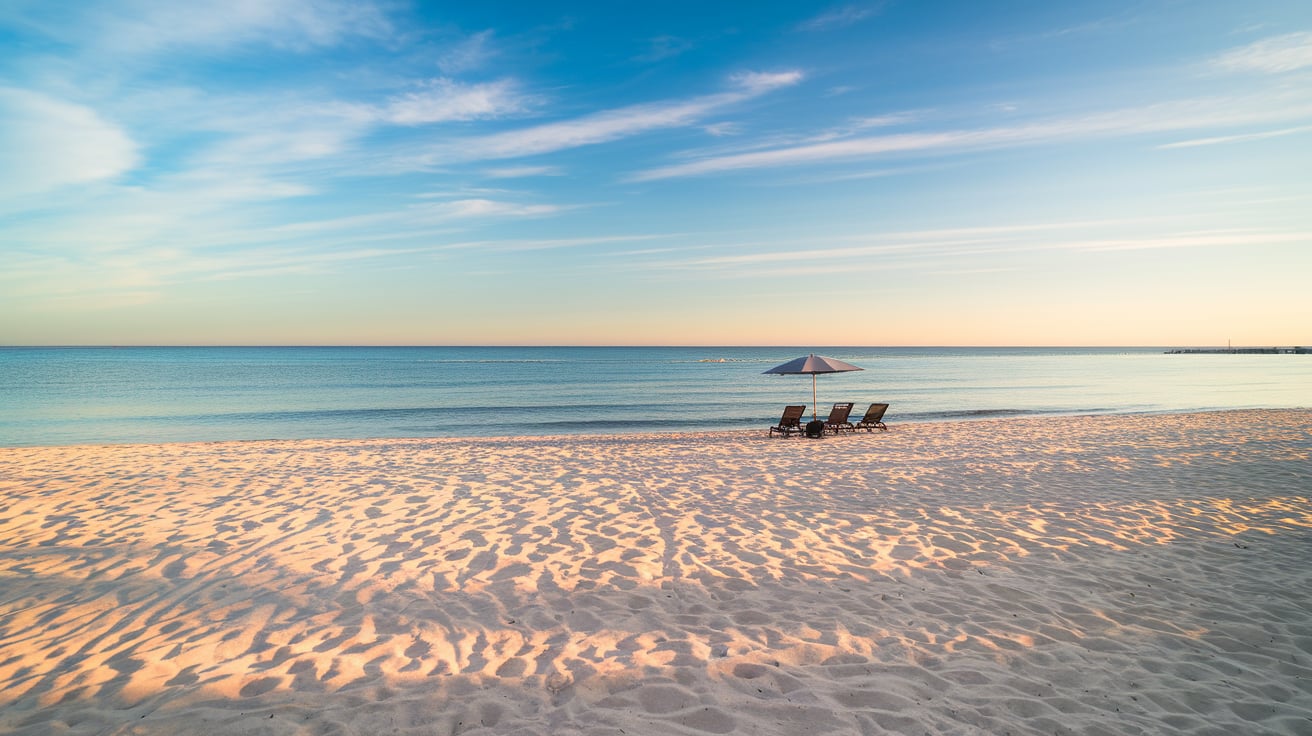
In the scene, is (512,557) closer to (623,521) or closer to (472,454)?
(623,521)

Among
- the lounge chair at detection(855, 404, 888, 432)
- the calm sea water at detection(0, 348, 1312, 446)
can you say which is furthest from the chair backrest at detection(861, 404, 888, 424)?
the calm sea water at detection(0, 348, 1312, 446)

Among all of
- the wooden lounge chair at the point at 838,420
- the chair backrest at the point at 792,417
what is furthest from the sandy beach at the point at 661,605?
the wooden lounge chair at the point at 838,420

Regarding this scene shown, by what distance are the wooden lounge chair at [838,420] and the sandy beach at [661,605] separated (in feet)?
22.8

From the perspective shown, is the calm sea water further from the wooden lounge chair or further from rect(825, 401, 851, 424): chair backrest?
rect(825, 401, 851, 424): chair backrest

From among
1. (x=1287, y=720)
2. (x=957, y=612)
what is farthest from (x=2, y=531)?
(x=1287, y=720)

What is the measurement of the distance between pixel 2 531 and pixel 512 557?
637 centimetres

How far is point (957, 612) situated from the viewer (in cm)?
516

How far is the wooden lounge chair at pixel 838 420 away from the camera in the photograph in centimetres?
1781

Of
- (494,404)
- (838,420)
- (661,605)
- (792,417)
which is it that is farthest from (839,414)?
(494,404)

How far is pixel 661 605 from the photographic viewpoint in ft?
17.6

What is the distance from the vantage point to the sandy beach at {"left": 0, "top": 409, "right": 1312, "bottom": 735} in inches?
151

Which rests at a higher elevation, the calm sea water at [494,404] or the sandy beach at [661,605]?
the sandy beach at [661,605]

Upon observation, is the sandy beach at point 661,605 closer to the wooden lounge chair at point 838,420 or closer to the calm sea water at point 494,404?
the wooden lounge chair at point 838,420

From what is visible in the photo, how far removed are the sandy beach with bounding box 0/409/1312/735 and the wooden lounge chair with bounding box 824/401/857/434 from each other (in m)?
6.96
